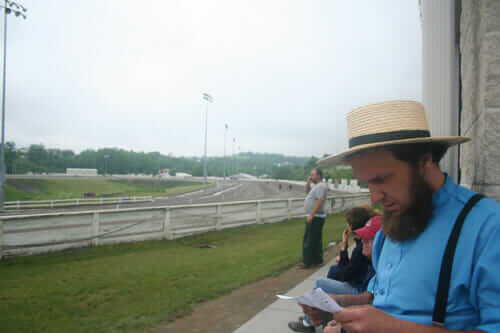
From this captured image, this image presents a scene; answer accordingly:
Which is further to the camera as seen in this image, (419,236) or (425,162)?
(425,162)

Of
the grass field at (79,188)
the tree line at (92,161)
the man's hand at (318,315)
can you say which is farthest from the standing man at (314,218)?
the grass field at (79,188)

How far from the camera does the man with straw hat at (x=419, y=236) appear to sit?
106cm

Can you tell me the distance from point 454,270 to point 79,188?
20.8m

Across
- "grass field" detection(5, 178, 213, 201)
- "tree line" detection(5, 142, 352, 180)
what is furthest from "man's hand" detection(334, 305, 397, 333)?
"grass field" detection(5, 178, 213, 201)

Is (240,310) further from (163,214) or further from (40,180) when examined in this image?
(40,180)

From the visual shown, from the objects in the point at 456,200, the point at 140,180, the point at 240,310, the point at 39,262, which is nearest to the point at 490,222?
the point at 456,200

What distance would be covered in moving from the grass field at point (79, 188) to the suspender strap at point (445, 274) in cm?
1701

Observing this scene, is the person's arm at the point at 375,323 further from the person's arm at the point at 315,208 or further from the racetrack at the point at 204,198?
the racetrack at the point at 204,198

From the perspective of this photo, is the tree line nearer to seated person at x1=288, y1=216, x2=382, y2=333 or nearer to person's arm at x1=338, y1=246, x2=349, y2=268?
person's arm at x1=338, y1=246, x2=349, y2=268

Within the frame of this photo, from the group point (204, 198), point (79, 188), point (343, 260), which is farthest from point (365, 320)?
point (204, 198)

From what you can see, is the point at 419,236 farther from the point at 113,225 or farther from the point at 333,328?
the point at 113,225

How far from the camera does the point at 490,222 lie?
3.47 ft

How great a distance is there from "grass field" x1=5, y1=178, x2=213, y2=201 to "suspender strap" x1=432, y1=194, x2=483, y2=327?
17.0 m

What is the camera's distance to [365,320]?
124cm
